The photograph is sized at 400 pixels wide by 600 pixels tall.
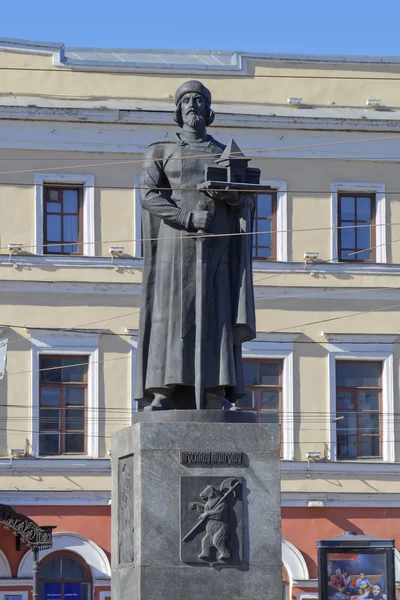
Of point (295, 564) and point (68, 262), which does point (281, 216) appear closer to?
point (68, 262)

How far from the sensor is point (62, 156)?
35344mm

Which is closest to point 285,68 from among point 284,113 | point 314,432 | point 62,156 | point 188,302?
point 284,113

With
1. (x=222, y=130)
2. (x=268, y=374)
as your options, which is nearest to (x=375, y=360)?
(x=268, y=374)

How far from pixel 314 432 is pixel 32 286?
5.74 m

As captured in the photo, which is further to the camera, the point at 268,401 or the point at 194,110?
the point at 268,401

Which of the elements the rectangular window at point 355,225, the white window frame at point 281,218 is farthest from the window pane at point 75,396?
the rectangular window at point 355,225

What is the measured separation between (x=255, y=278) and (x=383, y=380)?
2.98 meters

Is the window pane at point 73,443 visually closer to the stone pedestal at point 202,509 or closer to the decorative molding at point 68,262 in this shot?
the decorative molding at point 68,262

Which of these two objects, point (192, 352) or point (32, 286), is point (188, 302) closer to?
point (192, 352)

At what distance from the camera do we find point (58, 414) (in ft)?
115

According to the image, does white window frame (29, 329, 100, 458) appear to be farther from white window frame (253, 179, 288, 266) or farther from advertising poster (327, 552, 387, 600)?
advertising poster (327, 552, 387, 600)

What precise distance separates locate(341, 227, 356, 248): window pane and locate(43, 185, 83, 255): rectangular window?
16.0 feet

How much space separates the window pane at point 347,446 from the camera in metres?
35.9

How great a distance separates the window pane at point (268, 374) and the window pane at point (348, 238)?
269cm
